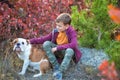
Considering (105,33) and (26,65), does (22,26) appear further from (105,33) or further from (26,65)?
(105,33)

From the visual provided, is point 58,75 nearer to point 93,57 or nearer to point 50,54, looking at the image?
point 50,54

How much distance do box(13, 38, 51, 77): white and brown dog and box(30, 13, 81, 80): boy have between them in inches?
4.4

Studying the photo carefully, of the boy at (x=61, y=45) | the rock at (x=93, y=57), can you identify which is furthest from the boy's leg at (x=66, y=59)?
the rock at (x=93, y=57)

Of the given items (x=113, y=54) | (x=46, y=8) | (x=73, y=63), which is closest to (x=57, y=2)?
(x=46, y=8)

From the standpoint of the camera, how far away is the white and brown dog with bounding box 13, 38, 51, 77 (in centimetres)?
539

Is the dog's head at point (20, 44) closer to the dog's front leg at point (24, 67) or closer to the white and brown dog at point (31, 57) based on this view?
the white and brown dog at point (31, 57)

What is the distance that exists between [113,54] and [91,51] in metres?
2.01

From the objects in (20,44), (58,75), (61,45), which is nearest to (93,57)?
(61,45)

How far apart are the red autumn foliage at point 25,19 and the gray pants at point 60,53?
861mm

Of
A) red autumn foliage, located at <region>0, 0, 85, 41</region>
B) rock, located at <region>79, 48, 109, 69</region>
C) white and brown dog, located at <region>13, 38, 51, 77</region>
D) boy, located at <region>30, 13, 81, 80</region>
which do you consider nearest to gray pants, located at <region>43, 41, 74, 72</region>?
boy, located at <region>30, 13, 81, 80</region>

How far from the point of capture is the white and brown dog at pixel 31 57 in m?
5.39

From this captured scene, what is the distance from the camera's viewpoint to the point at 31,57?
5531mm

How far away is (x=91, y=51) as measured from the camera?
6.41 meters

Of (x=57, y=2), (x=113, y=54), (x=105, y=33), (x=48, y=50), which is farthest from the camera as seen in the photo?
(x=57, y=2)
